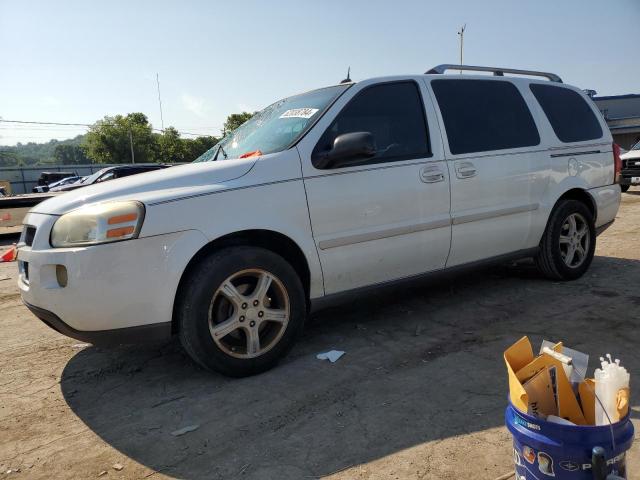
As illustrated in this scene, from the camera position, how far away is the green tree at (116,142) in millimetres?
74188

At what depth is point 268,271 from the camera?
3.14 meters

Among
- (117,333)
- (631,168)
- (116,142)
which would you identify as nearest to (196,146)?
(116,142)

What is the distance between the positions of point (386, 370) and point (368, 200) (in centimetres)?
111

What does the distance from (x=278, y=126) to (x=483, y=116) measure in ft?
5.68

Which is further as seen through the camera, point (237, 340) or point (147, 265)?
point (237, 340)

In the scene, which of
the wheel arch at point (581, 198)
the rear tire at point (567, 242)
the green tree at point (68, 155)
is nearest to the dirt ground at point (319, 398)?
the rear tire at point (567, 242)

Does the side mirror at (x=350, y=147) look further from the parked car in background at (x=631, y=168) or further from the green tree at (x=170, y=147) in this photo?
the green tree at (x=170, y=147)

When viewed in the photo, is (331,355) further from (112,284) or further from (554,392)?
(554,392)

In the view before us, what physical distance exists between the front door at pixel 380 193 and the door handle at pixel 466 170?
0.46 feet

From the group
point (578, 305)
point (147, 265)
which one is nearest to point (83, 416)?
point (147, 265)

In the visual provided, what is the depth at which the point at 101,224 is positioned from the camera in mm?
2791

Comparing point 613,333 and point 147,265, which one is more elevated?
point 147,265

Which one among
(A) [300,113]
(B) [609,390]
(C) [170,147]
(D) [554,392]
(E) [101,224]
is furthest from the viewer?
(C) [170,147]

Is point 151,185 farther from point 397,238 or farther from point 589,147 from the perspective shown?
point 589,147
